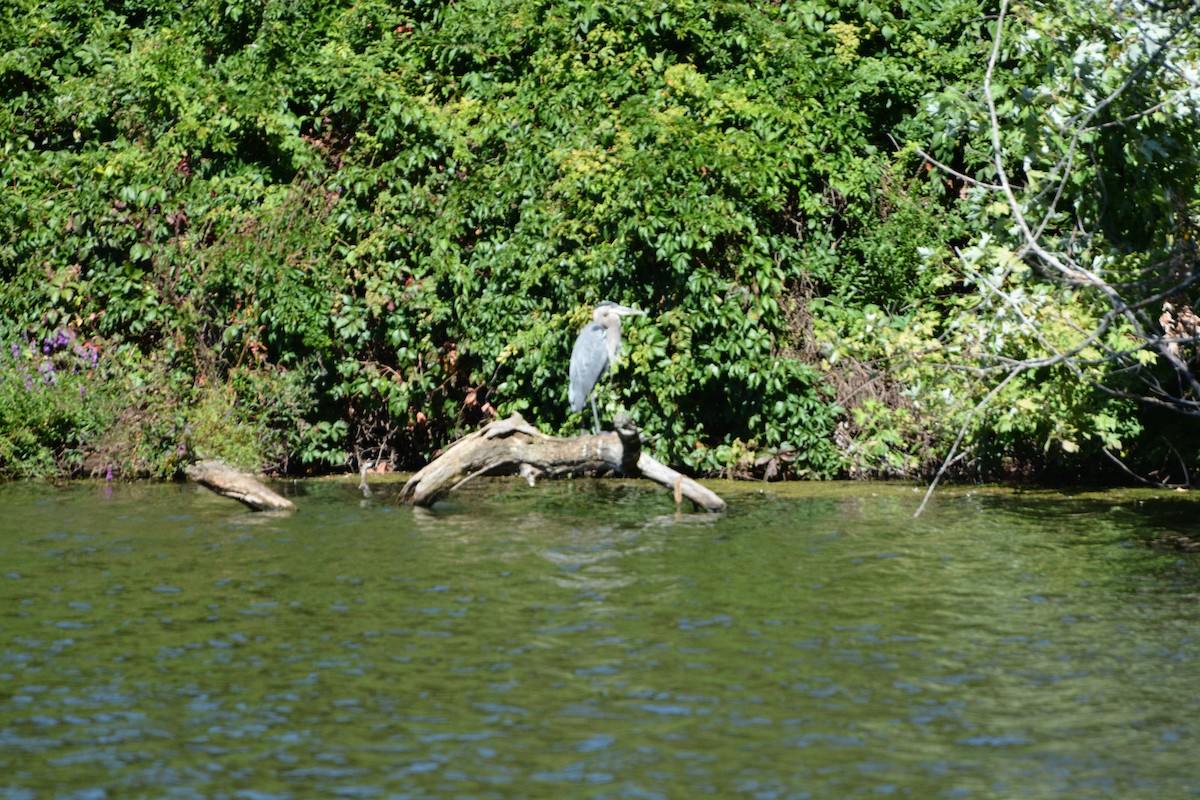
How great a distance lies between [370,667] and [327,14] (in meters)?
10.1

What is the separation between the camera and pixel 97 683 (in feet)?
23.8

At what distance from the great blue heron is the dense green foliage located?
583mm

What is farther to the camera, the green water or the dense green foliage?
the dense green foliage

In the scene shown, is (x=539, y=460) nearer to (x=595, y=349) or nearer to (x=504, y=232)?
(x=595, y=349)

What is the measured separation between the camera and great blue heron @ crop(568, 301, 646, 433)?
44.5ft

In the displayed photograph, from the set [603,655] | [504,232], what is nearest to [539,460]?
[504,232]

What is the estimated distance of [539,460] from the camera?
1252 cm

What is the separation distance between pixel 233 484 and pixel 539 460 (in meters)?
2.43

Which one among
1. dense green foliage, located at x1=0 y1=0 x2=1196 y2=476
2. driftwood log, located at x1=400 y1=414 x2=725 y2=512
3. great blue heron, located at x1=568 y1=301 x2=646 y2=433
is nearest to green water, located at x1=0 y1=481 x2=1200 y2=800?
driftwood log, located at x1=400 y1=414 x2=725 y2=512

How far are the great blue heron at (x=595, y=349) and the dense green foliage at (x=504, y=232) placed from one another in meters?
0.58

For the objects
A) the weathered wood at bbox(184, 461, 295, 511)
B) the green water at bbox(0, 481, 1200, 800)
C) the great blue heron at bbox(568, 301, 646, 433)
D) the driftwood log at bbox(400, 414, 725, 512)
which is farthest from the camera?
the great blue heron at bbox(568, 301, 646, 433)

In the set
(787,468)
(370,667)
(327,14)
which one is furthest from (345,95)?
(370,667)

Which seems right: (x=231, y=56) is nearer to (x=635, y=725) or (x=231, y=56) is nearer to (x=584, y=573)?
(x=584, y=573)

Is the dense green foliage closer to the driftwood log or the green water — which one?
the driftwood log
